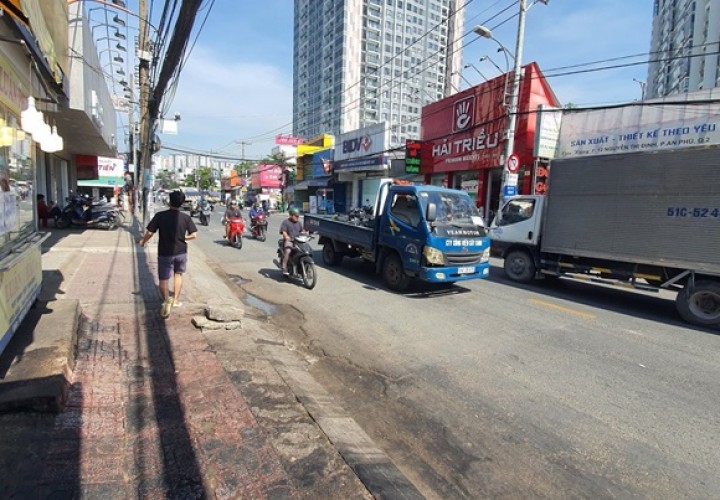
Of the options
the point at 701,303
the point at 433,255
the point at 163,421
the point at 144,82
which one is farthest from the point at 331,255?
the point at 144,82

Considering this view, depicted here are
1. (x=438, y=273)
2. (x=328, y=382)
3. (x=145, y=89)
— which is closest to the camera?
(x=328, y=382)

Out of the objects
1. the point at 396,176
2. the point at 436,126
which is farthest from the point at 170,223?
the point at 396,176

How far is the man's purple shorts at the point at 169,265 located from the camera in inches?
227

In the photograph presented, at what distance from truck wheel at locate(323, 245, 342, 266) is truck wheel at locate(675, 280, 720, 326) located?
716 cm

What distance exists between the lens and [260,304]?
7457mm

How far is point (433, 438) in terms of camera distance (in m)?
3.33

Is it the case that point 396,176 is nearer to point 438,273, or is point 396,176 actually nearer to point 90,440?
point 438,273

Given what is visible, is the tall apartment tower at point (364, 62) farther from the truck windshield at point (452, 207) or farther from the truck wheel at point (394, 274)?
the truck wheel at point (394, 274)

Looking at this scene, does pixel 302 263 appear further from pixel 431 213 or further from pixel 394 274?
pixel 431 213

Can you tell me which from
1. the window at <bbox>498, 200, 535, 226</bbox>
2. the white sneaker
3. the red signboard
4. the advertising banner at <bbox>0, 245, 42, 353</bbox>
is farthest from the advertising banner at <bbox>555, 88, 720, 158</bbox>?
the advertising banner at <bbox>0, 245, 42, 353</bbox>

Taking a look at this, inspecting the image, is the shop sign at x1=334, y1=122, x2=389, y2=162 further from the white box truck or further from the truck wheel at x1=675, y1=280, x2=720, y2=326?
the truck wheel at x1=675, y1=280, x2=720, y2=326

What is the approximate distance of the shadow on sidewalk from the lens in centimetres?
240

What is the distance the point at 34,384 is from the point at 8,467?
0.90m

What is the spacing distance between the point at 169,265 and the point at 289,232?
140 inches
